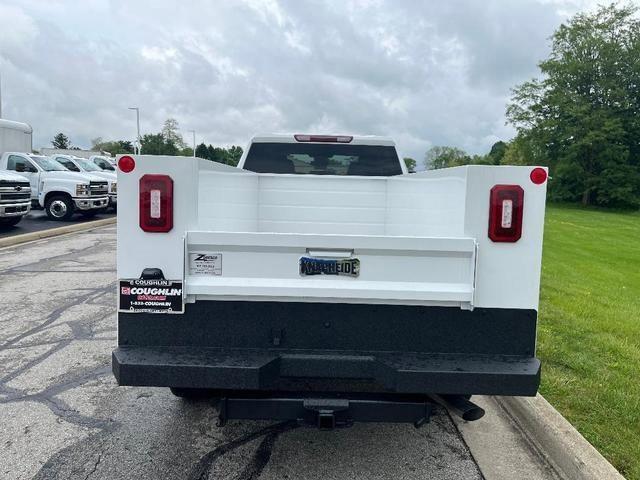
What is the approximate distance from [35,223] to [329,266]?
16337 mm

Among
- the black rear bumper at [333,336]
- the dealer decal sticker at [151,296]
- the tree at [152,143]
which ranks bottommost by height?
the black rear bumper at [333,336]

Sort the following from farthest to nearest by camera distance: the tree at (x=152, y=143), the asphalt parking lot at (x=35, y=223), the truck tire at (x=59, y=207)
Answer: the tree at (x=152, y=143), the truck tire at (x=59, y=207), the asphalt parking lot at (x=35, y=223)

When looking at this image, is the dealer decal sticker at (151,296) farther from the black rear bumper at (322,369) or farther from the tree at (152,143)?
the tree at (152,143)

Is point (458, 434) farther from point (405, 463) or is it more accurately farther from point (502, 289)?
point (502, 289)

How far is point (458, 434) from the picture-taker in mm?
3887

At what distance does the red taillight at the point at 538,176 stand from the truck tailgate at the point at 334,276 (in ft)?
1.55

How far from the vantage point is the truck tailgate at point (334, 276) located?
2941 mm

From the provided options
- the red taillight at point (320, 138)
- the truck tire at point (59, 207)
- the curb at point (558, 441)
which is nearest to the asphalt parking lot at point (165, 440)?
the curb at point (558, 441)

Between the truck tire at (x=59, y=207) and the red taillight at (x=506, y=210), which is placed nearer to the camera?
the red taillight at (x=506, y=210)

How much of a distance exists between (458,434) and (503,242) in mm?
1660

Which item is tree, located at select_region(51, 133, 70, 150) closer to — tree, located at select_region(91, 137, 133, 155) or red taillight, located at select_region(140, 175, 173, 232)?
tree, located at select_region(91, 137, 133, 155)

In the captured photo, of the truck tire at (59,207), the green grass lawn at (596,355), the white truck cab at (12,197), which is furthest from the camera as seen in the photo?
the truck tire at (59,207)

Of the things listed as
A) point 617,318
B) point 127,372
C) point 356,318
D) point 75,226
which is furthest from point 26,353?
point 75,226

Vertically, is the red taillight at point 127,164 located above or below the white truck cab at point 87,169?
below
